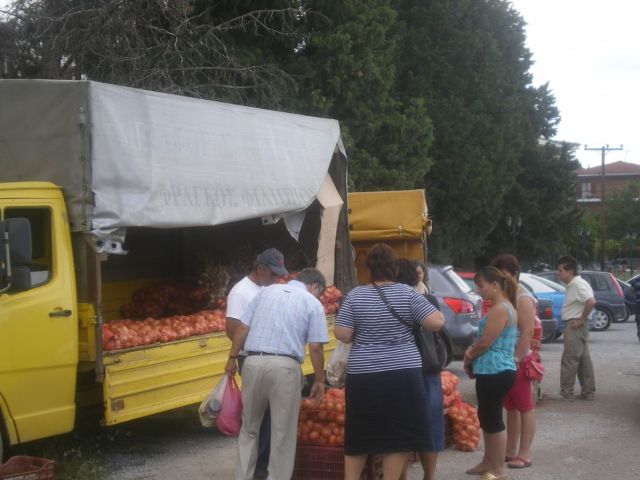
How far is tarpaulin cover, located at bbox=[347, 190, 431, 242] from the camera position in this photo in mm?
12430

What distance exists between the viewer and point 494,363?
7.03 meters

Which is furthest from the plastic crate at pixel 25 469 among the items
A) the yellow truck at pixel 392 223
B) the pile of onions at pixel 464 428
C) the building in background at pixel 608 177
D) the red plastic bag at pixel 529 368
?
the building in background at pixel 608 177

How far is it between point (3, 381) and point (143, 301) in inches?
169

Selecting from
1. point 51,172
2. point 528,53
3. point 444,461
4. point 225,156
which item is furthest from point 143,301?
point 528,53

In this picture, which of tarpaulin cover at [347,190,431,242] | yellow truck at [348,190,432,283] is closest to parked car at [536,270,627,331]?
yellow truck at [348,190,432,283]

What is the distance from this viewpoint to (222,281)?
1098 cm

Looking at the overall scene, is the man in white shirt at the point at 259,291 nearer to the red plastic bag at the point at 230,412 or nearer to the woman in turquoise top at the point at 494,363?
the red plastic bag at the point at 230,412

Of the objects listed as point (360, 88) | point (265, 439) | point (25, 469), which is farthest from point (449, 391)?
point (360, 88)

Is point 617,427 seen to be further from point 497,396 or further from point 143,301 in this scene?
point 143,301

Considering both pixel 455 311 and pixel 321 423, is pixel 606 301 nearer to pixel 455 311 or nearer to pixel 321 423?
pixel 455 311

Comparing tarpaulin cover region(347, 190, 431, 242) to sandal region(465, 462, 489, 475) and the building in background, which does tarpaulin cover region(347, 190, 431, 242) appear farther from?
the building in background

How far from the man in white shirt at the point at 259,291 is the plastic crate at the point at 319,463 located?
0.95 feet

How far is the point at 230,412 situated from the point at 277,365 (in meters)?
0.70

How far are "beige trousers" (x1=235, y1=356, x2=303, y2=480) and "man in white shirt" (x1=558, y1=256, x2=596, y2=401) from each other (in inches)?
222
